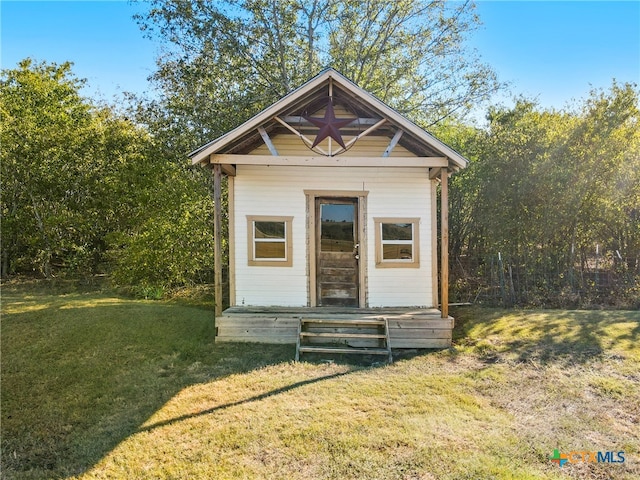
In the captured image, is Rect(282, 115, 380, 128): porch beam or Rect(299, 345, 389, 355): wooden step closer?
Rect(299, 345, 389, 355): wooden step

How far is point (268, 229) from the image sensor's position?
778cm

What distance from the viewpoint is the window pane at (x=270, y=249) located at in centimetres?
779

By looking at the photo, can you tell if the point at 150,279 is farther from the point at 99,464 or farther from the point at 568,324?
the point at 568,324

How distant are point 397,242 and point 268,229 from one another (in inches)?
105

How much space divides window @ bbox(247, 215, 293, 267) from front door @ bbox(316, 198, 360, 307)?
0.64m

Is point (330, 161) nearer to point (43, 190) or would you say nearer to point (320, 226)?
point (320, 226)

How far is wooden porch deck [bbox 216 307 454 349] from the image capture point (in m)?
6.62

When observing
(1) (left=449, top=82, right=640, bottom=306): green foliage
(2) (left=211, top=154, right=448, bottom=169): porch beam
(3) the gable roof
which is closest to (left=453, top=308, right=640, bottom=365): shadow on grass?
(1) (left=449, top=82, right=640, bottom=306): green foliage

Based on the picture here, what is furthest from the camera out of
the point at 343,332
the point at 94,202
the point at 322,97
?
the point at 94,202

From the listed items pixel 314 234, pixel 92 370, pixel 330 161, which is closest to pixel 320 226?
pixel 314 234

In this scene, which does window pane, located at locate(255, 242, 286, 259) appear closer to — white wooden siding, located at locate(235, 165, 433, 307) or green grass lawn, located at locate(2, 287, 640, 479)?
white wooden siding, located at locate(235, 165, 433, 307)

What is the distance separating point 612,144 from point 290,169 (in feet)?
25.1

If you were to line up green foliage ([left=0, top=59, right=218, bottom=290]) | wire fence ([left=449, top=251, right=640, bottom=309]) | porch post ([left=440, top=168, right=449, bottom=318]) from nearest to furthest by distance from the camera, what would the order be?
porch post ([left=440, top=168, right=449, bottom=318]) < wire fence ([left=449, top=251, right=640, bottom=309]) < green foliage ([left=0, top=59, right=218, bottom=290])

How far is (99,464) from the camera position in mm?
3230
